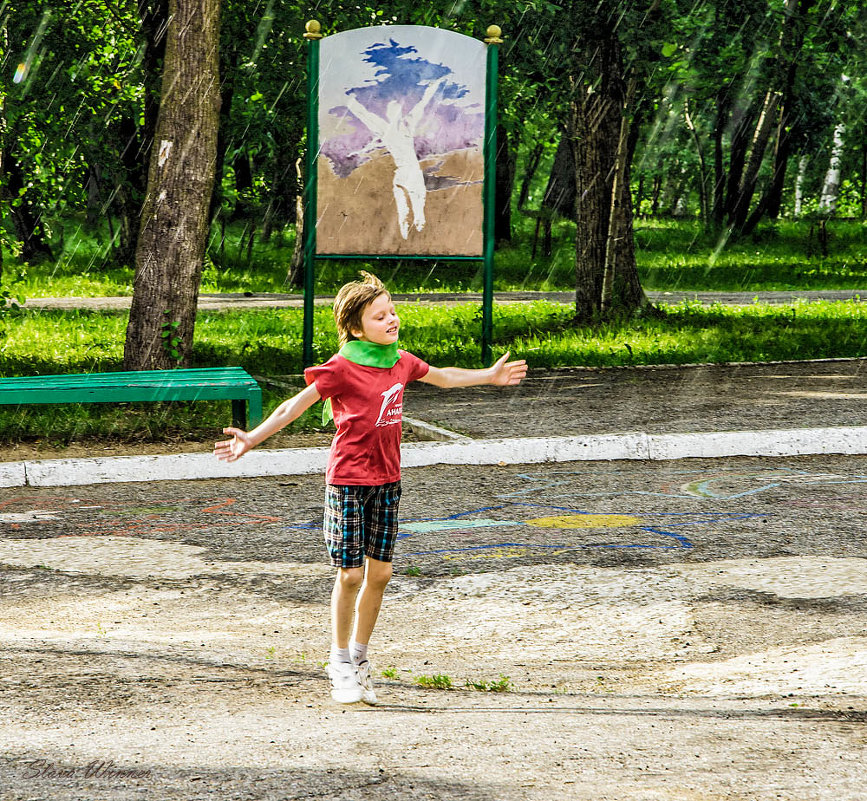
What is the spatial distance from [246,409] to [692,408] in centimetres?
383

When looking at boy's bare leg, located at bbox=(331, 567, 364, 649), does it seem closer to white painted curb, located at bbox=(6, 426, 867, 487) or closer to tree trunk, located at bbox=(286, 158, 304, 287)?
white painted curb, located at bbox=(6, 426, 867, 487)

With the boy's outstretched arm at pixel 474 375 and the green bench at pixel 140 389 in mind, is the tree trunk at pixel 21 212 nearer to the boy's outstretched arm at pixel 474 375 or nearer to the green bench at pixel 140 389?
the green bench at pixel 140 389

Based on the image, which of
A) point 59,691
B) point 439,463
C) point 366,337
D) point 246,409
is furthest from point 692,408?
point 59,691

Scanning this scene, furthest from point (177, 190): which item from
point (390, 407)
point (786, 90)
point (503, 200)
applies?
point (503, 200)

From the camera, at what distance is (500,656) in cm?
454

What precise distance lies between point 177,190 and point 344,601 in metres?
6.50

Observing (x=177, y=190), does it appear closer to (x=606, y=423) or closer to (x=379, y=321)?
(x=606, y=423)

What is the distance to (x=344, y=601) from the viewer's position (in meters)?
4.09

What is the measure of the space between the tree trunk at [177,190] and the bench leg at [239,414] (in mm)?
1626

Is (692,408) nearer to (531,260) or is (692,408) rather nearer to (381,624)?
(381,624)

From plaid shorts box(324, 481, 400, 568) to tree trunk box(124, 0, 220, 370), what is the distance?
20.5 feet

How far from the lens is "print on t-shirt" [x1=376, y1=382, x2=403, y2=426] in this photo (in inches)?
158

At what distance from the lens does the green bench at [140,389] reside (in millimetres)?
7730

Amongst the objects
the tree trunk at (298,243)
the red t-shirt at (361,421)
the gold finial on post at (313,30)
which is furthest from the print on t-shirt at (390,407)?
the tree trunk at (298,243)
